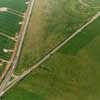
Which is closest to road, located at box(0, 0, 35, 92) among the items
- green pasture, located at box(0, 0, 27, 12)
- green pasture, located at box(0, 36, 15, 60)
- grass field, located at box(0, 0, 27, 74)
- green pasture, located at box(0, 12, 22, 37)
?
grass field, located at box(0, 0, 27, 74)

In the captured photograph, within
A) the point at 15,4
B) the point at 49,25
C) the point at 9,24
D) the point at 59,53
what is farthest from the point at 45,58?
the point at 15,4

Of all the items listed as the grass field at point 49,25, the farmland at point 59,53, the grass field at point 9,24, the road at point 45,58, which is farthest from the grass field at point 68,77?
the grass field at point 9,24

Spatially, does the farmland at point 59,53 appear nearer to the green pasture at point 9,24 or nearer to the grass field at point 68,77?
the grass field at point 68,77

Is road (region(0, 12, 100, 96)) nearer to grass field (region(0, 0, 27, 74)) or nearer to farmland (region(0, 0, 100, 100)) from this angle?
farmland (region(0, 0, 100, 100))

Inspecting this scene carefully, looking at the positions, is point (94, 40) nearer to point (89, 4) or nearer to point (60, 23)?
point (60, 23)

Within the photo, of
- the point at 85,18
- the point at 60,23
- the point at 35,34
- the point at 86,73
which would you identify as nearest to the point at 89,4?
the point at 85,18

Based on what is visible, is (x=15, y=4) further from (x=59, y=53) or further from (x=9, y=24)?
(x=59, y=53)
